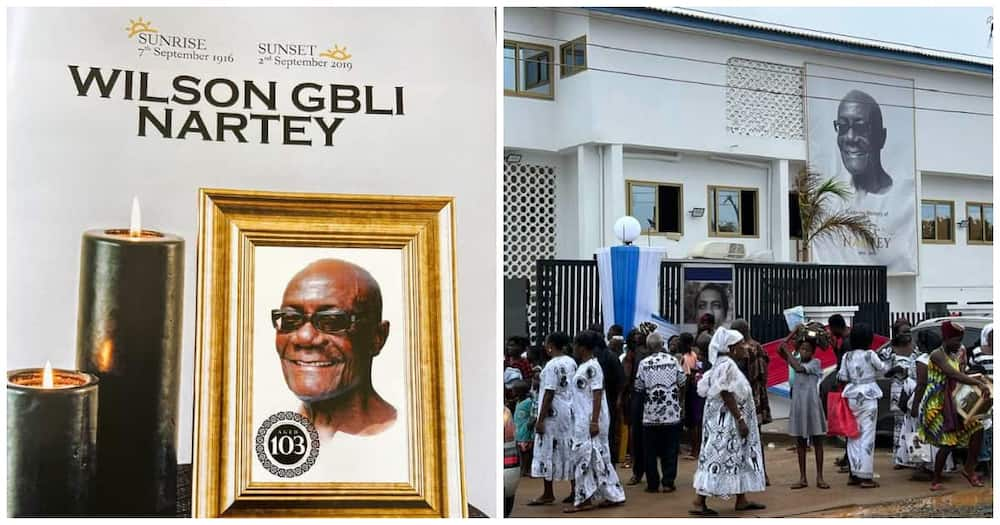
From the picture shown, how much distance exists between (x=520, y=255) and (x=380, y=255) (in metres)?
8.98

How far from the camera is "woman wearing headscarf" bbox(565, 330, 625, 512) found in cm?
746

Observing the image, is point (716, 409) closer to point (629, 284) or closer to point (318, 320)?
point (318, 320)

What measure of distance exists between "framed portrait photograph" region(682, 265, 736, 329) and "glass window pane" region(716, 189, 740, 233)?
123 inches

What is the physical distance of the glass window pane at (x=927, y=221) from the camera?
1711 cm

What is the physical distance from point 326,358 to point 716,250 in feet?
31.2

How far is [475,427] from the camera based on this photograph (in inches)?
222

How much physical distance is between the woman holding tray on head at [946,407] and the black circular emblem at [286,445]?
477 cm

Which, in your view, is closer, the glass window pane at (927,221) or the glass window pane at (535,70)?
the glass window pane at (535,70)

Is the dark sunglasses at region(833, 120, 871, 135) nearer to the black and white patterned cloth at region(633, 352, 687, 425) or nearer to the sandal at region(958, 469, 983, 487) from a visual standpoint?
the sandal at region(958, 469, 983, 487)

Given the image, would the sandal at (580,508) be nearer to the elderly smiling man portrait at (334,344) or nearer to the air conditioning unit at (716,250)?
the elderly smiling man portrait at (334,344)

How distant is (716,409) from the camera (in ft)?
23.6

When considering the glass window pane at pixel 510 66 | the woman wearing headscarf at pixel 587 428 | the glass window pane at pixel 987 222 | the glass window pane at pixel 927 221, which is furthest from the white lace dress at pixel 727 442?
the glass window pane at pixel 987 222

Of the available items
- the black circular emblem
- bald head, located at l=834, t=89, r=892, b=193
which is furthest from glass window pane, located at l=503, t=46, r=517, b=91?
the black circular emblem

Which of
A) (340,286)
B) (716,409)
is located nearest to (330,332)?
(340,286)
